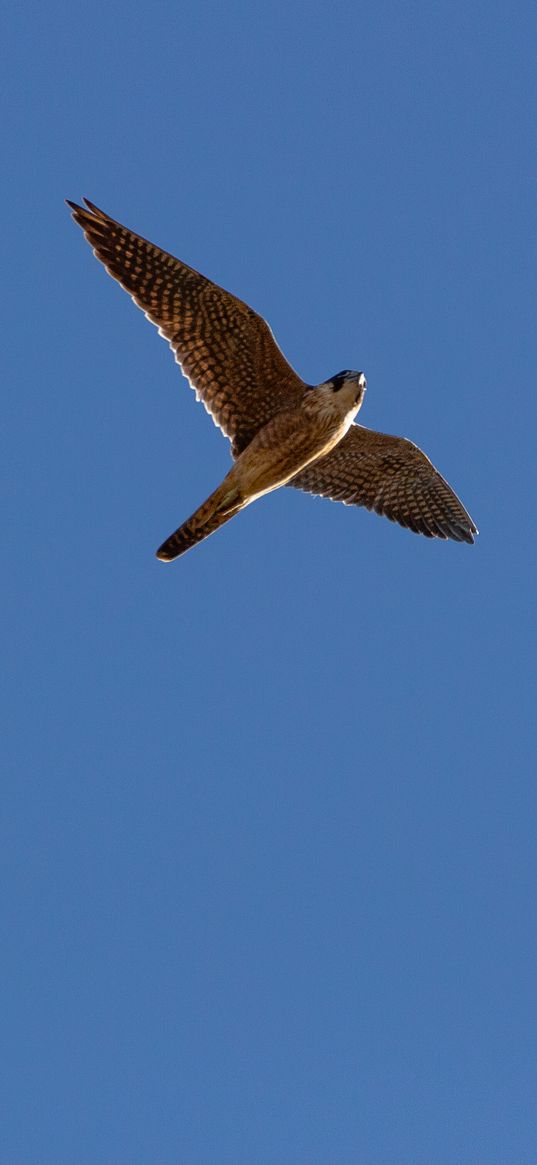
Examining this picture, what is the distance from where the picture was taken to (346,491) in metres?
15.2

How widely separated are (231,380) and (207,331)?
49 centimetres

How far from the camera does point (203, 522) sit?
13.5 meters

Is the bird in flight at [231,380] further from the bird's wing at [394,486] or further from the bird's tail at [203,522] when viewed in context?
the bird's wing at [394,486]

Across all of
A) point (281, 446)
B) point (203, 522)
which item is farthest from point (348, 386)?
point (203, 522)

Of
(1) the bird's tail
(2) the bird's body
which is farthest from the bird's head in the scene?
(1) the bird's tail

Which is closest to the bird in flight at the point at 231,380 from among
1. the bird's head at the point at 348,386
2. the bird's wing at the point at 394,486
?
the bird's head at the point at 348,386

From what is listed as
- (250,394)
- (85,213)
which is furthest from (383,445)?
(85,213)

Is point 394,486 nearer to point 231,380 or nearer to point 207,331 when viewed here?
point 231,380

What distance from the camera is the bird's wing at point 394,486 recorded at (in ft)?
49.2

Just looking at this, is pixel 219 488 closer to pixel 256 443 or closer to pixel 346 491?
pixel 256 443

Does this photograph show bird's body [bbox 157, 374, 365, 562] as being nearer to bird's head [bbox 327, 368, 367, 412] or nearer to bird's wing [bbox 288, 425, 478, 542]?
bird's head [bbox 327, 368, 367, 412]

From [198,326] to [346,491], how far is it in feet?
7.76

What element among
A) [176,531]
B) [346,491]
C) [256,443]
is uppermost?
[346,491]

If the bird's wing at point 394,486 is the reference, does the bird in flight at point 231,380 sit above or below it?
below
